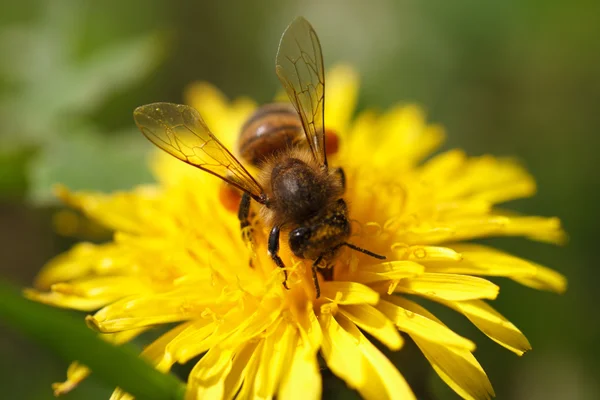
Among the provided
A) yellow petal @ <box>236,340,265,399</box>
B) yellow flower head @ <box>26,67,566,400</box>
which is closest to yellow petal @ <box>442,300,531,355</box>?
yellow flower head @ <box>26,67,566,400</box>

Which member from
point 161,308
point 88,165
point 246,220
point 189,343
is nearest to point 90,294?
point 161,308

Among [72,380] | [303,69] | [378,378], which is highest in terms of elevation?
[303,69]

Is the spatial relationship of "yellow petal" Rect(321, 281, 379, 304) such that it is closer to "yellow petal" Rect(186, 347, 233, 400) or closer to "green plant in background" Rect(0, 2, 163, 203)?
"yellow petal" Rect(186, 347, 233, 400)

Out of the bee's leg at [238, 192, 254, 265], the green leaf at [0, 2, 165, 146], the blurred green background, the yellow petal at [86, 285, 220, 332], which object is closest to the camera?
the yellow petal at [86, 285, 220, 332]

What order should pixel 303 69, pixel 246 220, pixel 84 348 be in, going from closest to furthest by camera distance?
pixel 84 348, pixel 246 220, pixel 303 69

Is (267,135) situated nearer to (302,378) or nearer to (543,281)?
(302,378)

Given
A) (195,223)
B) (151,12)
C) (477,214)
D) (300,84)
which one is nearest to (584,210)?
(477,214)

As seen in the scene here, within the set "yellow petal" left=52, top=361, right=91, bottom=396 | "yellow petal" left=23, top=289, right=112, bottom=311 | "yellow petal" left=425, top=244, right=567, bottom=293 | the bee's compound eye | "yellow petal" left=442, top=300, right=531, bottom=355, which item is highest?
"yellow petal" left=425, top=244, right=567, bottom=293
